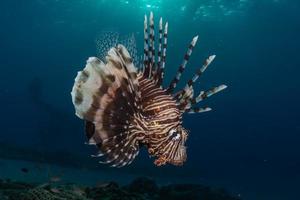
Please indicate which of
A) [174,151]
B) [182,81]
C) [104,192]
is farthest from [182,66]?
[182,81]

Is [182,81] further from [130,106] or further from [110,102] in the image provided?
[110,102]

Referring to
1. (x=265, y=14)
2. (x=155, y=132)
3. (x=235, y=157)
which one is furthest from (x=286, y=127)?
(x=155, y=132)

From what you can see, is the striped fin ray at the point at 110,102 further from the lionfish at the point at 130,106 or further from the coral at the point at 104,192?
the coral at the point at 104,192

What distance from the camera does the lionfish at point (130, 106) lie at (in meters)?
2.99

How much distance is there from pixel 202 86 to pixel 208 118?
19.8 feet

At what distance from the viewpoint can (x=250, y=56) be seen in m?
27.0

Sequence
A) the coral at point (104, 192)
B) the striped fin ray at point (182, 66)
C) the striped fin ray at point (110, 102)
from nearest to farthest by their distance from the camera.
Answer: the striped fin ray at point (110, 102)
the striped fin ray at point (182, 66)
the coral at point (104, 192)

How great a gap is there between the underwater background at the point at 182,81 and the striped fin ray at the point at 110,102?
27.6 feet

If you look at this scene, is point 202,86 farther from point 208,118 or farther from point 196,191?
point 196,191

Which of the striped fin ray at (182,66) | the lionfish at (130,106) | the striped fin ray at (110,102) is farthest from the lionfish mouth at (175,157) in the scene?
the striped fin ray at (182,66)

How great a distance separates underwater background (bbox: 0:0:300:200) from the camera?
70.4 ft

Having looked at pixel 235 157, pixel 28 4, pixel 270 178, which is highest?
pixel 28 4

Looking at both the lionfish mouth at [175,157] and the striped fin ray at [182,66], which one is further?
the striped fin ray at [182,66]

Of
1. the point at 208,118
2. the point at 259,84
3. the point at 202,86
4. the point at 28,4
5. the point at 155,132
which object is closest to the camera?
the point at 155,132
